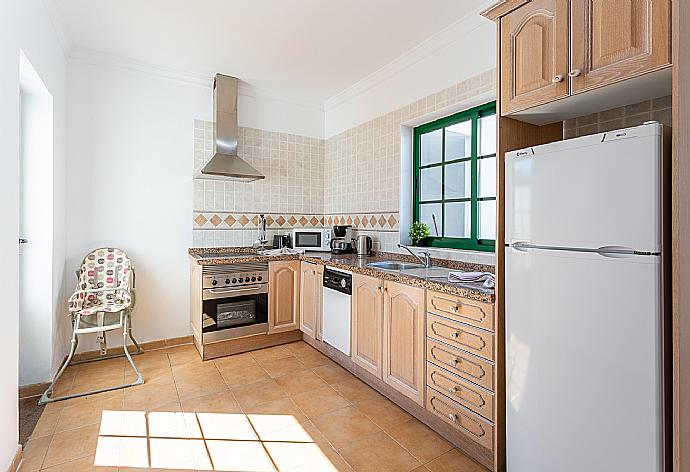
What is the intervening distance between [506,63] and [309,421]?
221 cm

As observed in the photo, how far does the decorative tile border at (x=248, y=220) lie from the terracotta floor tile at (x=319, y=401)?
1957 mm

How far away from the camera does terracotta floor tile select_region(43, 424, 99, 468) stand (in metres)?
1.91

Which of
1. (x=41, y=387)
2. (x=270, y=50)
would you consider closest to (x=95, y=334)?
(x=41, y=387)

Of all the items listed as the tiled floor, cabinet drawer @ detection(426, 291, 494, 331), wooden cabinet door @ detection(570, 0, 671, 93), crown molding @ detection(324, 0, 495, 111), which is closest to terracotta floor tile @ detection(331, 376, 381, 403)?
the tiled floor

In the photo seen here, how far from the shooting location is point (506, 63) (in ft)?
5.66

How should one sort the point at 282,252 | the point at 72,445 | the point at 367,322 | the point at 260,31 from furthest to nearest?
the point at 282,252 < the point at 260,31 < the point at 367,322 < the point at 72,445

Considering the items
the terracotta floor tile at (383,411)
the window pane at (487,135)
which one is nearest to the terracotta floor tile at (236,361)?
the terracotta floor tile at (383,411)

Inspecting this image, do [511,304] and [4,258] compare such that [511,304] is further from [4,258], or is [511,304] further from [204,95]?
[204,95]

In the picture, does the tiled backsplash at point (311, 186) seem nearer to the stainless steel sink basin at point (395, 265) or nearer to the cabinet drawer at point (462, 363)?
the stainless steel sink basin at point (395, 265)

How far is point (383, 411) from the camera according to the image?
2.40 metres

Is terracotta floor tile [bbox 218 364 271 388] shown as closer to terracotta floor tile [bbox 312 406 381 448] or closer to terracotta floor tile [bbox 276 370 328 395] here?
terracotta floor tile [bbox 276 370 328 395]

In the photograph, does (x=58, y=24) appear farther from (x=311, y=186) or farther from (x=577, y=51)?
(x=577, y=51)

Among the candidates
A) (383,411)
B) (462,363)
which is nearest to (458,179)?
(462,363)

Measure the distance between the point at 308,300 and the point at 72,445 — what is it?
1962 millimetres
